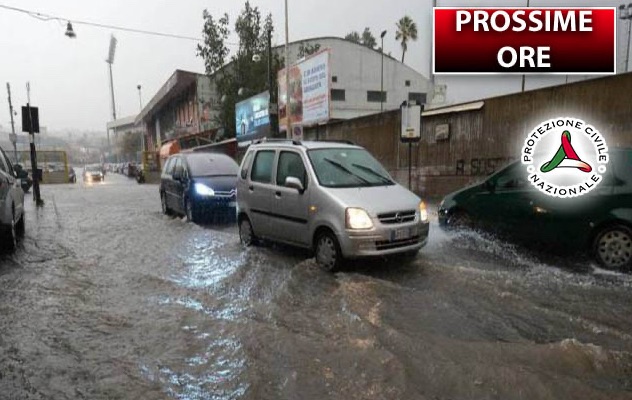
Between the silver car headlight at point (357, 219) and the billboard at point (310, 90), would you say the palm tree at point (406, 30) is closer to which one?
the billboard at point (310, 90)

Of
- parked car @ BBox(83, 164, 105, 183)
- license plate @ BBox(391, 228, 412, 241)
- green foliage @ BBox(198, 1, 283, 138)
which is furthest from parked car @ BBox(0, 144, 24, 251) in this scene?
parked car @ BBox(83, 164, 105, 183)

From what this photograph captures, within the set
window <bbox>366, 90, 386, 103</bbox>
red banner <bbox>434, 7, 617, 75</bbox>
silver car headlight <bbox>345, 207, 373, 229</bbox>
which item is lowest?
silver car headlight <bbox>345, 207, 373, 229</bbox>

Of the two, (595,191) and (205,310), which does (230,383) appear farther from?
(595,191)

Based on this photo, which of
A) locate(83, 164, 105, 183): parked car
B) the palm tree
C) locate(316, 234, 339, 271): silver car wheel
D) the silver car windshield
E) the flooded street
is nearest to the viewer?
the flooded street

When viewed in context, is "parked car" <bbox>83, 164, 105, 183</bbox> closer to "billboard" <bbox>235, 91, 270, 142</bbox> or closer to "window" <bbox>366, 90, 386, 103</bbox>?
"billboard" <bbox>235, 91, 270, 142</bbox>

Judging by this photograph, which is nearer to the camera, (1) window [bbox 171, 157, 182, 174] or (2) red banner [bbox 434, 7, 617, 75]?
(2) red banner [bbox 434, 7, 617, 75]

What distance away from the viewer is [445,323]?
4477 mm

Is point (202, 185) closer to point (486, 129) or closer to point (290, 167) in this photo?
point (290, 167)

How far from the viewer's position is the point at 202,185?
1071 centimetres

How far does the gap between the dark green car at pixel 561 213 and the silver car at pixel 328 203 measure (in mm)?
1526

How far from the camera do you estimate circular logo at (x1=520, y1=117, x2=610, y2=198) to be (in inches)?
246

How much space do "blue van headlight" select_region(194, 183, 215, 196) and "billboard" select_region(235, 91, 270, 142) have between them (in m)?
14.3

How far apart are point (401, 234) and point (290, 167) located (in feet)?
6.61


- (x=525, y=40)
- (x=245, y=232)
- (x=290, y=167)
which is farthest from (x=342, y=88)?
(x=290, y=167)
